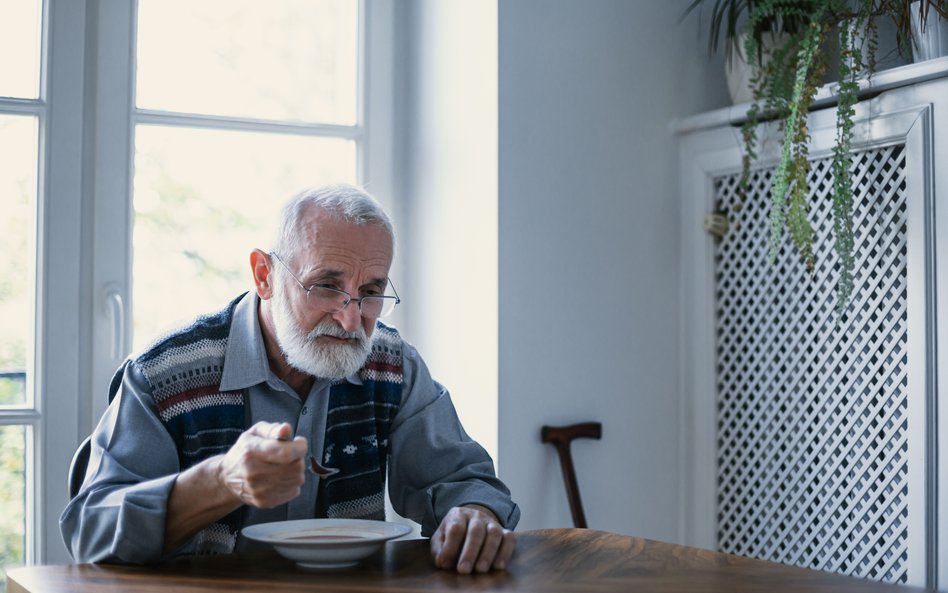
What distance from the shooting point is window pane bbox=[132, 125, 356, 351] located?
2.94 meters

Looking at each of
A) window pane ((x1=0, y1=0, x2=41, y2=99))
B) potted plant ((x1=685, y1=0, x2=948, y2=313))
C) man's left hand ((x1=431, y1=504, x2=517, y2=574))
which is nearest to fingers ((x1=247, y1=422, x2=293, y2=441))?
man's left hand ((x1=431, y1=504, x2=517, y2=574))

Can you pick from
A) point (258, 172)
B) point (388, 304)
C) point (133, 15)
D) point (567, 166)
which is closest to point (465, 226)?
point (567, 166)

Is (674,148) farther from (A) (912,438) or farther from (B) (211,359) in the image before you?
(B) (211,359)

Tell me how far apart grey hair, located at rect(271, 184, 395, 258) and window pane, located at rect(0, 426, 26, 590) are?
1100 millimetres

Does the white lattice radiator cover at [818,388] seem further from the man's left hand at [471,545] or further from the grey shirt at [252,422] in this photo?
the man's left hand at [471,545]

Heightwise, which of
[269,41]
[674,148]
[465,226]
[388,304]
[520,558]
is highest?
[269,41]

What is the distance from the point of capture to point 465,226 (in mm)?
2984

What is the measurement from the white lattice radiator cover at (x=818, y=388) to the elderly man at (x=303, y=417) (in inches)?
36.8

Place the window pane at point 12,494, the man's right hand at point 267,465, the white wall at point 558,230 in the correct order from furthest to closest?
the white wall at point 558,230 < the window pane at point 12,494 < the man's right hand at point 267,465

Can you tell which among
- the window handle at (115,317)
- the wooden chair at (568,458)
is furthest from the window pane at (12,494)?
the wooden chair at (568,458)

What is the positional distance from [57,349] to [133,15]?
2.93 ft

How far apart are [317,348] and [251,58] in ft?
4.49

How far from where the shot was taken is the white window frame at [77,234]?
277 centimetres

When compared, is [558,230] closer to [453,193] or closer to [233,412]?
[453,193]
